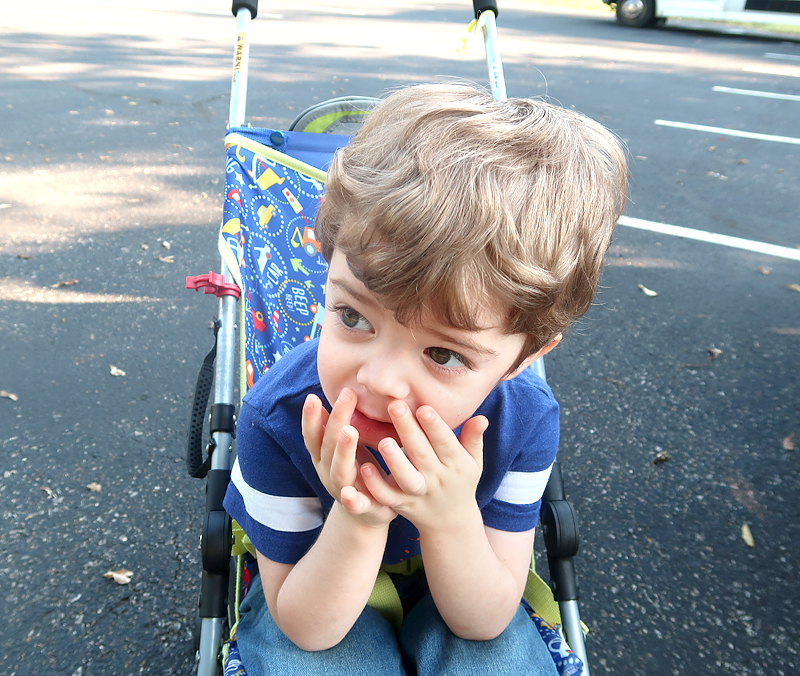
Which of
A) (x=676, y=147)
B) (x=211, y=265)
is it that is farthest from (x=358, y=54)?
(x=211, y=265)

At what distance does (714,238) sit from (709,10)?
27.3 feet

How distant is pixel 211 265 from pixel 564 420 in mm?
2082

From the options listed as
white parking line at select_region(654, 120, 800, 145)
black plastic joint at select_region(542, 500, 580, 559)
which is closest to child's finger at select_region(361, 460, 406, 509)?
black plastic joint at select_region(542, 500, 580, 559)

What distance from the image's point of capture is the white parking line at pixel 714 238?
13.6 ft

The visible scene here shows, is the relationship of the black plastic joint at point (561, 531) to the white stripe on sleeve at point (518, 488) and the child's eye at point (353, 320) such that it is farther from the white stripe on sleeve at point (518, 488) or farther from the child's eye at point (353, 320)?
the child's eye at point (353, 320)

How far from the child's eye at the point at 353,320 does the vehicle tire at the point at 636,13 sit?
1210 centimetres

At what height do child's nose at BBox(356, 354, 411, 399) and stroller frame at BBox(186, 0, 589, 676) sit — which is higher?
child's nose at BBox(356, 354, 411, 399)

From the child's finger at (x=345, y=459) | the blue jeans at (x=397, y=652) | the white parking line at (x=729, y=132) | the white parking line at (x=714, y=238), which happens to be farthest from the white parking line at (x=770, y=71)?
the child's finger at (x=345, y=459)

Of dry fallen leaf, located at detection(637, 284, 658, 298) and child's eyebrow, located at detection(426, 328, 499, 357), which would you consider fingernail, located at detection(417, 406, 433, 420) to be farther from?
dry fallen leaf, located at detection(637, 284, 658, 298)

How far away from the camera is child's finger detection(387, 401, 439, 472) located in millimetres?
927

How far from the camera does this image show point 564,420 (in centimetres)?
283

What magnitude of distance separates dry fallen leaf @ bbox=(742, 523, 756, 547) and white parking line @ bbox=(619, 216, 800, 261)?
2319 millimetres

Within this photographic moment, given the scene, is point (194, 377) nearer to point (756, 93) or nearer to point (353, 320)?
point (353, 320)

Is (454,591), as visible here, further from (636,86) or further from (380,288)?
(636,86)
